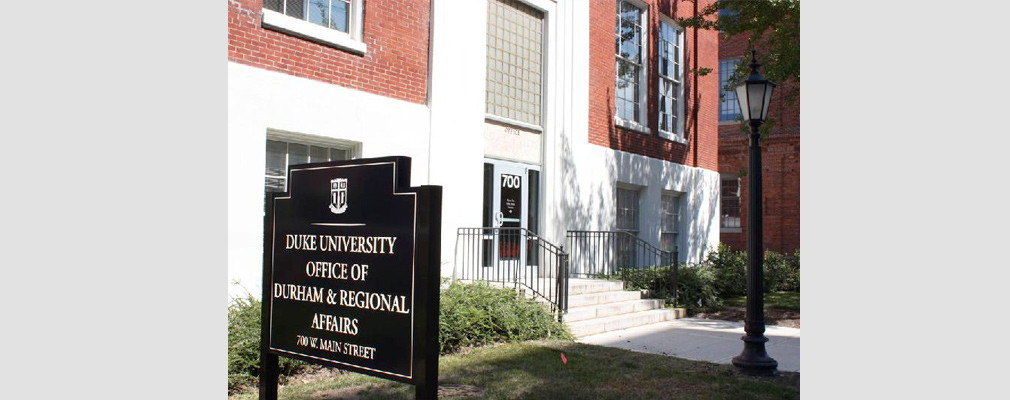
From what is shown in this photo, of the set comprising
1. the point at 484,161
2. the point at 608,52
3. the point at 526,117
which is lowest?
the point at 484,161

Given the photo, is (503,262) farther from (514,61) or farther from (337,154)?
(514,61)

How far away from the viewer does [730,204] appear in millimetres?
26031

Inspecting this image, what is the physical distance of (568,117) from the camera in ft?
47.5

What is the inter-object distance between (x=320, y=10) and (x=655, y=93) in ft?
30.7

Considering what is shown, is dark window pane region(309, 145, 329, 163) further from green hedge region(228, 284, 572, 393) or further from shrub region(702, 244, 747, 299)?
shrub region(702, 244, 747, 299)

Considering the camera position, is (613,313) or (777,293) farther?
(777,293)

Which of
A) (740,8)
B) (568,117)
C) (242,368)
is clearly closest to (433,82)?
(568,117)

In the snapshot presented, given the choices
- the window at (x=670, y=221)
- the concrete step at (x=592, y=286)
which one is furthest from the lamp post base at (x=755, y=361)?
the window at (x=670, y=221)

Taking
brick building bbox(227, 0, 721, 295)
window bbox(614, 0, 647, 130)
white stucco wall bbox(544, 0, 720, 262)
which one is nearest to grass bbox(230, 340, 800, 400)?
brick building bbox(227, 0, 721, 295)

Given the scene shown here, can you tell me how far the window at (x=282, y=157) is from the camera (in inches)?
376

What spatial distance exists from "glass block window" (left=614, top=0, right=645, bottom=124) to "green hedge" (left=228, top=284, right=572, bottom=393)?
7.29 m

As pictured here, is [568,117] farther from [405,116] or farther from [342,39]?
[342,39]

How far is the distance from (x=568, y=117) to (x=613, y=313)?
406cm

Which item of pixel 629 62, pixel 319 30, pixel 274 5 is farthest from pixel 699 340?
pixel 629 62
